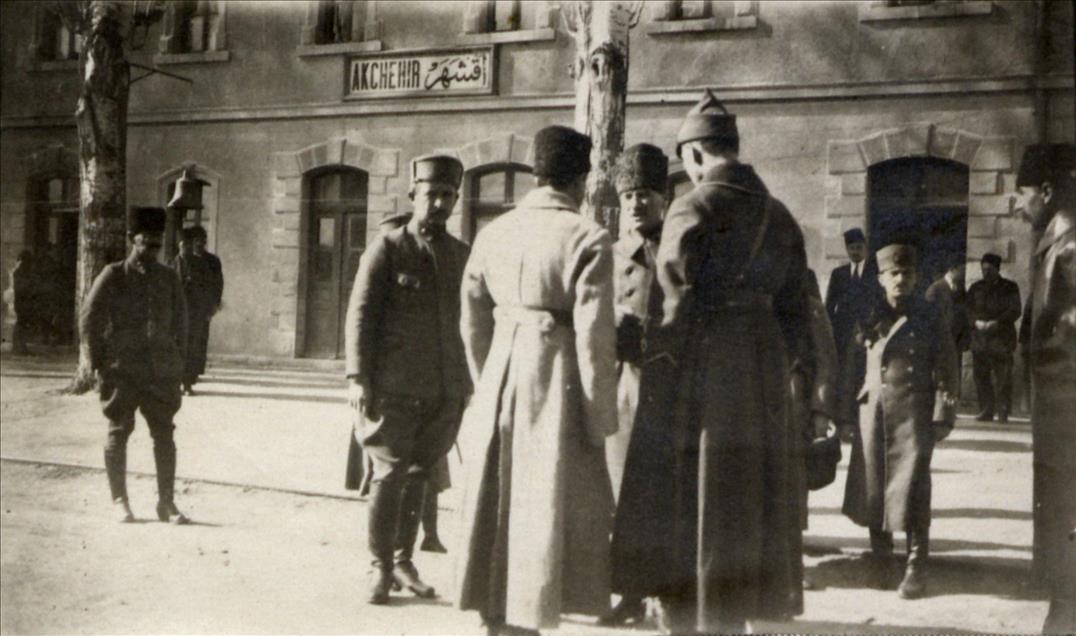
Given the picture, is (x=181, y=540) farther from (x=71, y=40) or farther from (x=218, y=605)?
(x=71, y=40)

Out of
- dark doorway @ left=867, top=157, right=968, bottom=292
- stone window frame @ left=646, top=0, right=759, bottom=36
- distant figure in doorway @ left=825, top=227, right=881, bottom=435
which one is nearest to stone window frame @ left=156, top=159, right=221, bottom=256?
stone window frame @ left=646, top=0, right=759, bottom=36

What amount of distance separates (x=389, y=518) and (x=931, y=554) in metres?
2.26

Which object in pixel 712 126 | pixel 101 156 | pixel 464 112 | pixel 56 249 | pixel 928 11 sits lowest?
pixel 56 249

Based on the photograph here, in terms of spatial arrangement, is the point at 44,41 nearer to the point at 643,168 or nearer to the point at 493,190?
the point at 493,190

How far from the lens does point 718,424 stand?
2.54 m

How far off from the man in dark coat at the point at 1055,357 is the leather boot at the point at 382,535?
2044 mm

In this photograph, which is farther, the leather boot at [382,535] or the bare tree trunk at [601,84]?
the bare tree trunk at [601,84]

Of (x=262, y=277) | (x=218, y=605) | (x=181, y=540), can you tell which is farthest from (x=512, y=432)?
(x=262, y=277)

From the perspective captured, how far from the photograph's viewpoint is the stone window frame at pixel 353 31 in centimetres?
486

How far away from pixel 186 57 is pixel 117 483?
85.0 inches

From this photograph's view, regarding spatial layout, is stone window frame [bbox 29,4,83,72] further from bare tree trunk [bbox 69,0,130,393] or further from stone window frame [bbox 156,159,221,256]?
stone window frame [bbox 156,159,221,256]

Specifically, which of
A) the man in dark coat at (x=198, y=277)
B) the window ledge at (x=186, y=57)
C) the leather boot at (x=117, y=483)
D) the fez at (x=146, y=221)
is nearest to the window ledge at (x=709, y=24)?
the window ledge at (x=186, y=57)

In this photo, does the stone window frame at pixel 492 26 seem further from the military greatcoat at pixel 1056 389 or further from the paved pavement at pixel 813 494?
the military greatcoat at pixel 1056 389

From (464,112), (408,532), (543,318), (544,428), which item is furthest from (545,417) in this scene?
(464,112)
